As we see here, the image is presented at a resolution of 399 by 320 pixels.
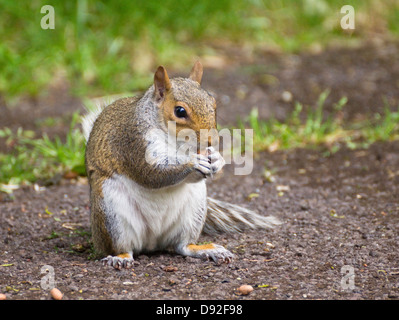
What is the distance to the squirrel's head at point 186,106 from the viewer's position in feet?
10.2

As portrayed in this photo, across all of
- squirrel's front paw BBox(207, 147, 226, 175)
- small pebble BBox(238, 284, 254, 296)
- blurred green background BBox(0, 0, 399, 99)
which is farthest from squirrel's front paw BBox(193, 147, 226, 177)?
blurred green background BBox(0, 0, 399, 99)

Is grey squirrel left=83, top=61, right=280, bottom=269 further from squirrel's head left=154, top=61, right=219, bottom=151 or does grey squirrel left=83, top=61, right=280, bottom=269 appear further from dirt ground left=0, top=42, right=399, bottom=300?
dirt ground left=0, top=42, right=399, bottom=300

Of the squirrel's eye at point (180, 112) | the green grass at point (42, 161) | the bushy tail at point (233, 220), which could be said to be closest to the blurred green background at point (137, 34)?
the green grass at point (42, 161)

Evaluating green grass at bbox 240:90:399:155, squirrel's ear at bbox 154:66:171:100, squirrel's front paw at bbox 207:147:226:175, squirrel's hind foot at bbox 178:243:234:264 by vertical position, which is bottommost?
Result: squirrel's hind foot at bbox 178:243:234:264

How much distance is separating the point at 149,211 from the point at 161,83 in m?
0.72

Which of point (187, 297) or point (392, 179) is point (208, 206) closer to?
point (187, 297)

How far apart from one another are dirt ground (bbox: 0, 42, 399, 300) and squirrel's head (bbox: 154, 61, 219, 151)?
757mm

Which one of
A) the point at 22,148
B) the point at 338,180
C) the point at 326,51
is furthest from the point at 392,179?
the point at 326,51

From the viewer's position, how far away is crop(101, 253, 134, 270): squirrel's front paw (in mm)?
3385

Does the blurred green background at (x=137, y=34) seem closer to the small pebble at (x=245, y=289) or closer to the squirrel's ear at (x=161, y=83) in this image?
the squirrel's ear at (x=161, y=83)

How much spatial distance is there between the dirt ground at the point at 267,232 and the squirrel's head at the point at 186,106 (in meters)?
0.76

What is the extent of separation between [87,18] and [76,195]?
327 centimetres

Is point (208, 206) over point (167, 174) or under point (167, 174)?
under

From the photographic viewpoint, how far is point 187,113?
3.13m
